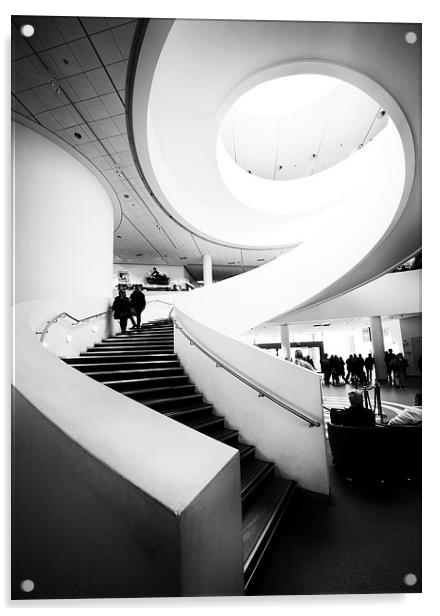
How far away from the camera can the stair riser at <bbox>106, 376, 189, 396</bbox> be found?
11.5 ft

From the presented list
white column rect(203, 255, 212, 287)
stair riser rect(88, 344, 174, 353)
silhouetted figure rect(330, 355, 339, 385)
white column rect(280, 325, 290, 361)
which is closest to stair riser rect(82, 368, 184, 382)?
stair riser rect(88, 344, 174, 353)

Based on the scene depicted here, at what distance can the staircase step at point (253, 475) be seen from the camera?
2605 millimetres

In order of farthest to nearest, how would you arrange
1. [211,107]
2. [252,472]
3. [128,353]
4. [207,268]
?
[207,268] < [211,107] < [128,353] < [252,472]

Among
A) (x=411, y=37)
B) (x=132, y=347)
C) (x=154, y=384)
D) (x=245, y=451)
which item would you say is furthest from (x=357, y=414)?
(x=132, y=347)

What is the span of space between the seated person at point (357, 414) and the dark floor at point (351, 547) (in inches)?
26.9

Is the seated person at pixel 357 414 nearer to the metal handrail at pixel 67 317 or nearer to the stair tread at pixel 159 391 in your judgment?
the stair tread at pixel 159 391

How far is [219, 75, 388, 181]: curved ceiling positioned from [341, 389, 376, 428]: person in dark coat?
330 inches

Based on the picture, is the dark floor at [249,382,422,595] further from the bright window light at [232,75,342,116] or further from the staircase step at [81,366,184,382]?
the bright window light at [232,75,342,116]

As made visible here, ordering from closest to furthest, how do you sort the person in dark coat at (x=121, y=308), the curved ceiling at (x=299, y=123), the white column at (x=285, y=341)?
1. the person in dark coat at (x=121, y=308)
2. the curved ceiling at (x=299, y=123)
3. the white column at (x=285, y=341)

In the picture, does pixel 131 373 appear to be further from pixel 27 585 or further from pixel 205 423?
pixel 27 585

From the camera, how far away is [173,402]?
3.56 metres

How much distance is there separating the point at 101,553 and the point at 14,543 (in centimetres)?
66

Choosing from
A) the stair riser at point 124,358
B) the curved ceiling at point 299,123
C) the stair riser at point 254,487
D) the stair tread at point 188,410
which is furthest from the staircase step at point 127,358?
the curved ceiling at point 299,123

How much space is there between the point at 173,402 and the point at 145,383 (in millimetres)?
524
